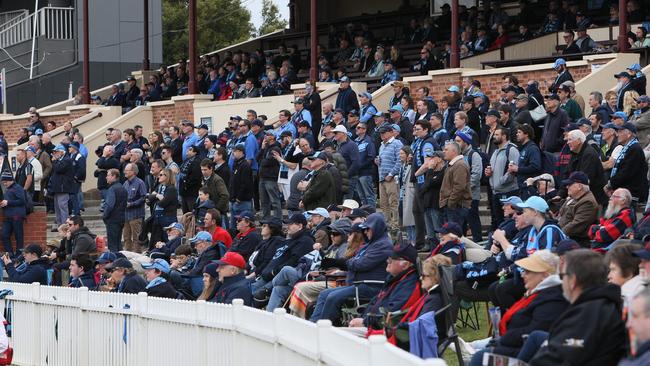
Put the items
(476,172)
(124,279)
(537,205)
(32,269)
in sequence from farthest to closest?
(32,269) < (476,172) < (124,279) < (537,205)

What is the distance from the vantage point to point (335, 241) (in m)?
14.0

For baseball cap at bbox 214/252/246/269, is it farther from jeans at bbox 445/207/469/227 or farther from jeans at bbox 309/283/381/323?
jeans at bbox 445/207/469/227

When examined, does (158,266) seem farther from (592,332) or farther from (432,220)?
(592,332)

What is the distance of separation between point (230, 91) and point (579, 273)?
2362 centimetres

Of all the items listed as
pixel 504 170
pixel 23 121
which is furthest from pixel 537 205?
pixel 23 121

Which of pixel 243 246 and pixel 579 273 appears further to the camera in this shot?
pixel 243 246

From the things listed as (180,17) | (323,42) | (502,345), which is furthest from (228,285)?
(180,17)

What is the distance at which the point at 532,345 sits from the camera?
8117mm

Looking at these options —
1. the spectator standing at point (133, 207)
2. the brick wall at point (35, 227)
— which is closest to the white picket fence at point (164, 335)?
the spectator standing at point (133, 207)

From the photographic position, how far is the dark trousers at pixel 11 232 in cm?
2112

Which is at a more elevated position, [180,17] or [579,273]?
[180,17]

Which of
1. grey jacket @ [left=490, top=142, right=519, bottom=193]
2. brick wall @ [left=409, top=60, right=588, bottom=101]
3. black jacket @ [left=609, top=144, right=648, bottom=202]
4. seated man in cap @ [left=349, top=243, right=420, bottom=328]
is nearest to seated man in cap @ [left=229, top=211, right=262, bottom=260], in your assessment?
grey jacket @ [left=490, top=142, right=519, bottom=193]

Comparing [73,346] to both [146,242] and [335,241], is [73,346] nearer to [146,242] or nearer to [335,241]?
[335,241]

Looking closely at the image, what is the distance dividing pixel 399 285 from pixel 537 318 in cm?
287
